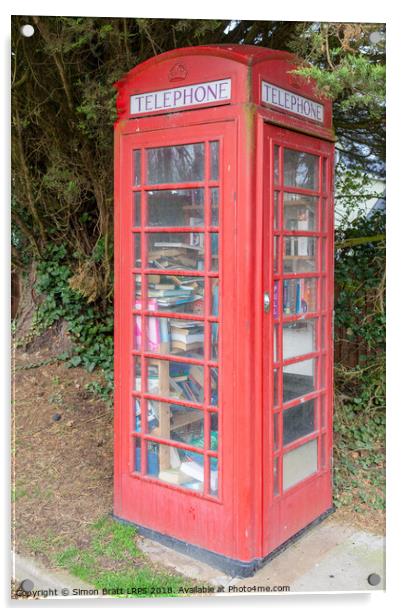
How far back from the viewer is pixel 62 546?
3027 millimetres

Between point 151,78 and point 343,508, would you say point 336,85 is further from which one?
point 343,508

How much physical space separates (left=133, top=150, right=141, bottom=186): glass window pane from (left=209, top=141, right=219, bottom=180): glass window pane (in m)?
0.41

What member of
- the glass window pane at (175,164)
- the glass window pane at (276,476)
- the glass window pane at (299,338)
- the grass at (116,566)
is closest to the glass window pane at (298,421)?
the glass window pane at (276,476)

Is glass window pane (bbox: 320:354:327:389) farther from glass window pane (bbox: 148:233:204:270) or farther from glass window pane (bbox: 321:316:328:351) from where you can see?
glass window pane (bbox: 148:233:204:270)

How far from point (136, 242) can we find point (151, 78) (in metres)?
0.75

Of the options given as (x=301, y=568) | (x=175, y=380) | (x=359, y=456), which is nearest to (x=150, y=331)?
(x=175, y=380)

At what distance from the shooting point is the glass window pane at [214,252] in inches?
109

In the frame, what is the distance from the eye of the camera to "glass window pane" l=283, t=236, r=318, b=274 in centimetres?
296

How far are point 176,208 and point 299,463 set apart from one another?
1.37 metres

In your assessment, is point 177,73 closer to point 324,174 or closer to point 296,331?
point 324,174

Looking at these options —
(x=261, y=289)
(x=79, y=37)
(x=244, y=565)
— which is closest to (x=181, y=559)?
(x=244, y=565)

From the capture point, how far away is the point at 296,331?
306 cm

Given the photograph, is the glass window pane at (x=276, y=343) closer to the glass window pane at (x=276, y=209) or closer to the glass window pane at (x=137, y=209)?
the glass window pane at (x=276, y=209)

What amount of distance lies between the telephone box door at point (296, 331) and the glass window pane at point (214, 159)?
0.21 meters
